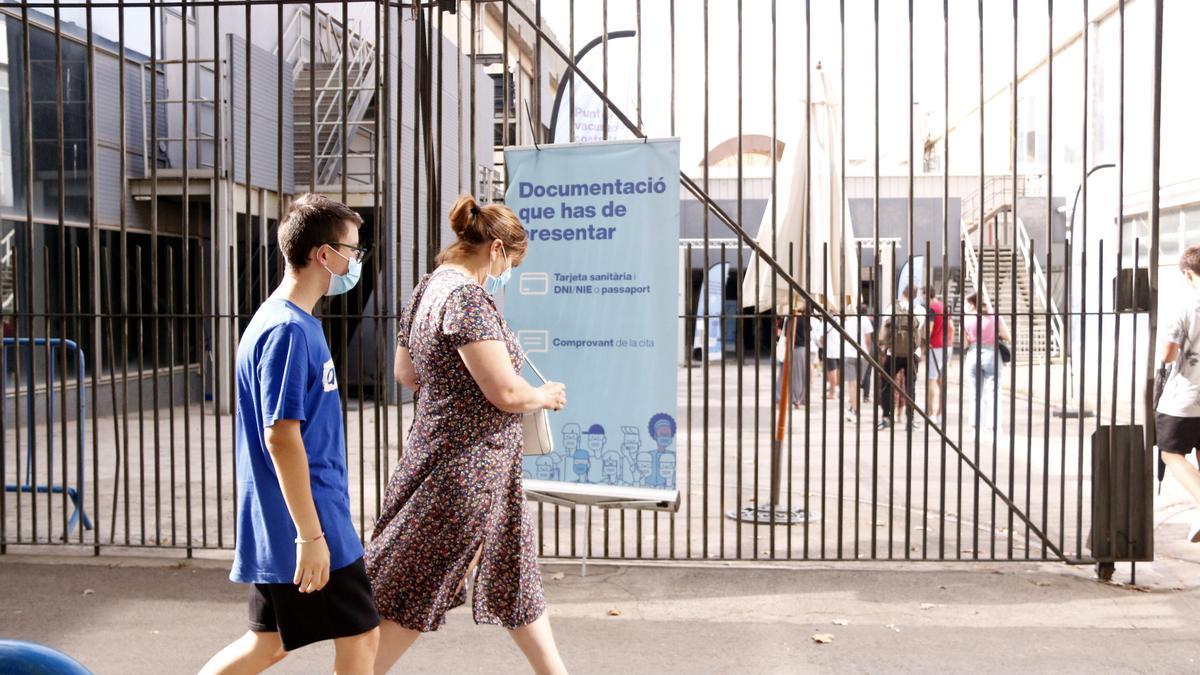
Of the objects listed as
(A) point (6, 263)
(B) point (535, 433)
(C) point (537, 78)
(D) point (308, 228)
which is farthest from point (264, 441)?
(A) point (6, 263)

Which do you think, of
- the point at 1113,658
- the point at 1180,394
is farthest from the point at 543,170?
the point at 1180,394

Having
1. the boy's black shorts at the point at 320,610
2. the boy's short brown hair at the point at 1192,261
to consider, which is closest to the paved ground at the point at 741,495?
the boy's short brown hair at the point at 1192,261

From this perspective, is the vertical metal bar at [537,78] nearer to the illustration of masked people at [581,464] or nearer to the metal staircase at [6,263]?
the illustration of masked people at [581,464]

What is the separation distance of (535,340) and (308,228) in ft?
7.34

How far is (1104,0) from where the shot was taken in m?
21.1

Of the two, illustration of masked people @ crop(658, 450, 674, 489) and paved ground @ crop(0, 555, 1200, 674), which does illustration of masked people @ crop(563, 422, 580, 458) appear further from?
paved ground @ crop(0, 555, 1200, 674)

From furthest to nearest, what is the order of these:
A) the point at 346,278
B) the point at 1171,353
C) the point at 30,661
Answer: the point at 1171,353 < the point at 346,278 < the point at 30,661

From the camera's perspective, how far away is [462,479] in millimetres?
3502

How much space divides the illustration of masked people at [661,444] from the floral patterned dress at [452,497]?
1.56 meters

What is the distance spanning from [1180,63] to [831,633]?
1621cm

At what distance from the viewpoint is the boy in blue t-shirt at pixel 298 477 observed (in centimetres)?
287

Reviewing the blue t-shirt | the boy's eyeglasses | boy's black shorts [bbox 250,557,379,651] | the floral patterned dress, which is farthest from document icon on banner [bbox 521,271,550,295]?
boy's black shorts [bbox 250,557,379,651]

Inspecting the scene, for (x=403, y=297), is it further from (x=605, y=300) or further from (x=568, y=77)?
(x=605, y=300)

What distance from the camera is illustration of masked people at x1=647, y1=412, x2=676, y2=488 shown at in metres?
5.14
